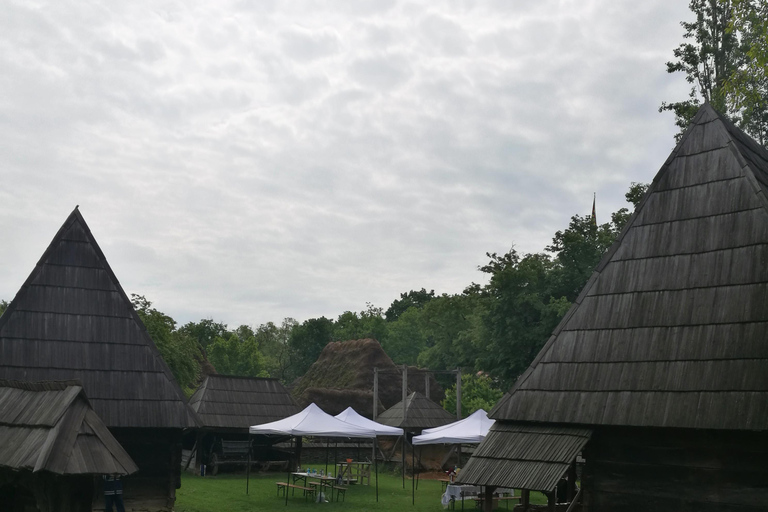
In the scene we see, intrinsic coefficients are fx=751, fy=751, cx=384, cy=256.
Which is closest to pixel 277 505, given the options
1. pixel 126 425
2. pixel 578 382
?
pixel 126 425

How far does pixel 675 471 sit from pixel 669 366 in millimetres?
1410

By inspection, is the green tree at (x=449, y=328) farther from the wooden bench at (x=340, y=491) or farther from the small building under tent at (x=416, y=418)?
the wooden bench at (x=340, y=491)

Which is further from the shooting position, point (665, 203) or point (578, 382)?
point (665, 203)

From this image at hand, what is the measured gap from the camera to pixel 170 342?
3441 centimetres

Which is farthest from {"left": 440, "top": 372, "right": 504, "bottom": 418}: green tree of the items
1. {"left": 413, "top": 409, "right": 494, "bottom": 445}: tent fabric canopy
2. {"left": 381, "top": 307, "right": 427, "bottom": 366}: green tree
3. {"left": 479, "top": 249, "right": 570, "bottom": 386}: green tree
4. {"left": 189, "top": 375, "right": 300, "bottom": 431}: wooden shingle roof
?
{"left": 381, "top": 307, "right": 427, "bottom": 366}: green tree

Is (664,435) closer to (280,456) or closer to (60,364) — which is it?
(60,364)

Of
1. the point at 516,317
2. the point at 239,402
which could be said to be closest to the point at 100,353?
the point at 239,402

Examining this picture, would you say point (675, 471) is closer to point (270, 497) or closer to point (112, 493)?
point (112, 493)

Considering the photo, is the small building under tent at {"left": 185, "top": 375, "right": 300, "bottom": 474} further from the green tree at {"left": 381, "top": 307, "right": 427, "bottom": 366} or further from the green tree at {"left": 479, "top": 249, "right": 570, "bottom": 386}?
the green tree at {"left": 381, "top": 307, "right": 427, "bottom": 366}

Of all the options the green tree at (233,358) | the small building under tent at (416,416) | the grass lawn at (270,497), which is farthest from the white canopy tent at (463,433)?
the green tree at (233,358)

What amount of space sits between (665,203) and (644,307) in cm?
180

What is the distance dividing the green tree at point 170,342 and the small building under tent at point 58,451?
846 inches

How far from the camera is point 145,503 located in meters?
16.4

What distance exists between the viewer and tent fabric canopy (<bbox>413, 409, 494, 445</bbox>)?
2097 centimetres
